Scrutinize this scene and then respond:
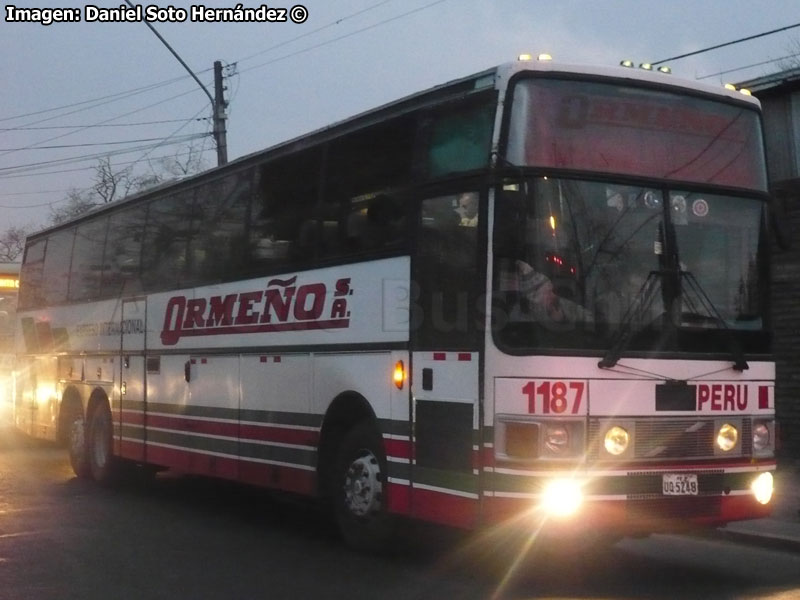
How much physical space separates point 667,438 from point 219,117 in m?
17.8

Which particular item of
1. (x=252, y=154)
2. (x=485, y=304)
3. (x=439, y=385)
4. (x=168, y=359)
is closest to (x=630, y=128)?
(x=485, y=304)

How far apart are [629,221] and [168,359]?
7.17 meters

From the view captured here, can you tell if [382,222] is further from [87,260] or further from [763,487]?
[87,260]

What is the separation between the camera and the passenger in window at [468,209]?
30.0 feet

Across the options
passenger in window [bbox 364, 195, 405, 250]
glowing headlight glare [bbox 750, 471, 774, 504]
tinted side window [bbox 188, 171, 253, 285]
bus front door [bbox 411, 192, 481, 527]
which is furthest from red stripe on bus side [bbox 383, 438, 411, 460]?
tinted side window [bbox 188, 171, 253, 285]

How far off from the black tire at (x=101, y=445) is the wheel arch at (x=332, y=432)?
19.2 ft

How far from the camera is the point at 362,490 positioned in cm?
1056

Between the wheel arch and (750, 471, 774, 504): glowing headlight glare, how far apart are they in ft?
11.2

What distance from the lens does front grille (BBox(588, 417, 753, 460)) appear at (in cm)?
882

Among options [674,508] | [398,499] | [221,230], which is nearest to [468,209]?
[398,499]

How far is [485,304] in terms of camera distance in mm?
8953

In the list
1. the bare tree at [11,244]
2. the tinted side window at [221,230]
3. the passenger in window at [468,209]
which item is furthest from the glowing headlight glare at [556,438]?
the bare tree at [11,244]

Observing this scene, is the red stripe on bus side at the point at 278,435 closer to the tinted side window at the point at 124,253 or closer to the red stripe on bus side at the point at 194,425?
the red stripe on bus side at the point at 194,425

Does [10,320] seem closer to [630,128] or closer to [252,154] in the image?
[252,154]
